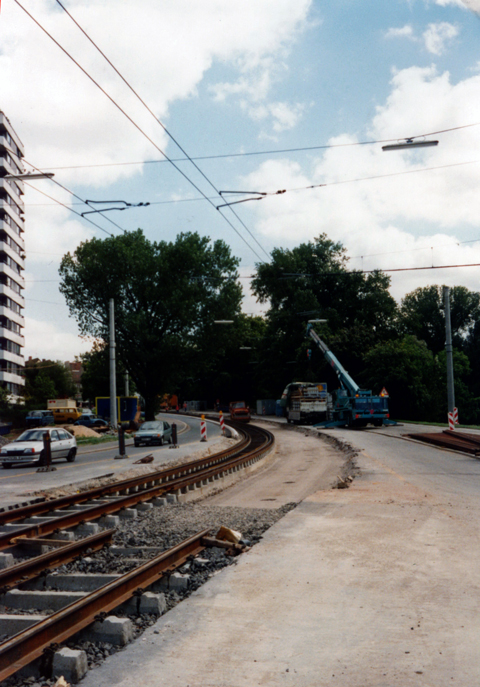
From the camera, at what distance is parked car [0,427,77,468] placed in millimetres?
22641

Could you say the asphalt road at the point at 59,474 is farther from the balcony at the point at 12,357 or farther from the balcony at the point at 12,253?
the balcony at the point at 12,253

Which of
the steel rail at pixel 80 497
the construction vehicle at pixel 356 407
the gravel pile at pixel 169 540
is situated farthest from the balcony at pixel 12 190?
the gravel pile at pixel 169 540

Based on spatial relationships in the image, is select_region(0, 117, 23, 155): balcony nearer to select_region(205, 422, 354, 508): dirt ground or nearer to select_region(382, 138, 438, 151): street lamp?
select_region(205, 422, 354, 508): dirt ground

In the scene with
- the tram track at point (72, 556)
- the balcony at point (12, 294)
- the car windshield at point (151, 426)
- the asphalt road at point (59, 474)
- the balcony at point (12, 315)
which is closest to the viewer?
the tram track at point (72, 556)

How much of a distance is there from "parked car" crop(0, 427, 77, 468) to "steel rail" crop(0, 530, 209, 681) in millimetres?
16429

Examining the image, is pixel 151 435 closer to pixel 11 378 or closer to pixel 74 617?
pixel 74 617

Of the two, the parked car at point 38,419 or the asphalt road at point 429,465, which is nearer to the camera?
the asphalt road at point 429,465

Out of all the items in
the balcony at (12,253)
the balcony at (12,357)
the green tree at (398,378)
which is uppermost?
the balcony at (12,253)

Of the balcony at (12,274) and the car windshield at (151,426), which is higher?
the balcony at (12,274)

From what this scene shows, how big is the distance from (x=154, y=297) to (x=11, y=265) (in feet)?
96.2

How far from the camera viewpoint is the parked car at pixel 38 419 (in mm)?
53250

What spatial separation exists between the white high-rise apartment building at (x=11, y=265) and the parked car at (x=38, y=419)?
15211 millimetres

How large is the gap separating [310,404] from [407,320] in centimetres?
3073

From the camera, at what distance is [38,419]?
53.5 meters
